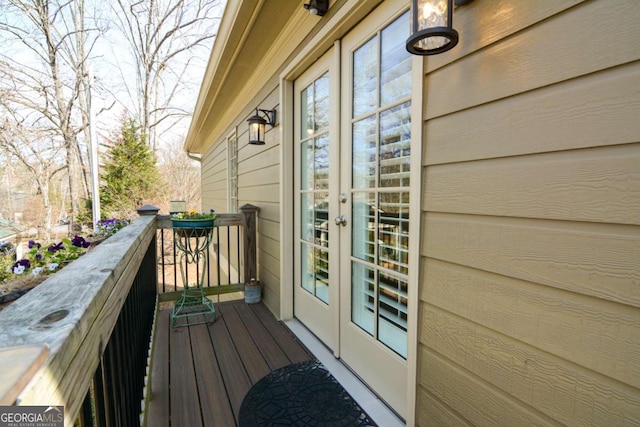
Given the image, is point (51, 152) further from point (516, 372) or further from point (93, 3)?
point (516, 372)

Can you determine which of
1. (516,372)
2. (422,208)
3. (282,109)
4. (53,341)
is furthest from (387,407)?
(282,109)

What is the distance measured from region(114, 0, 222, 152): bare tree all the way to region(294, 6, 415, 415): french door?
11012 mm

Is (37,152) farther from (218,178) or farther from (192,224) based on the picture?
(192,224)

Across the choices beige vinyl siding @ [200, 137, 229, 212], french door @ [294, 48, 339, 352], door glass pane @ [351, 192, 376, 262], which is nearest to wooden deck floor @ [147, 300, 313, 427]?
french door @ [294, 48, 339, 352]

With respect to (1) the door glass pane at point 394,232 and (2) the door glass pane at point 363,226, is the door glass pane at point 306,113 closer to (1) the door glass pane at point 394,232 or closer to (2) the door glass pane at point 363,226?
(2) the door glass pane at point 363,226

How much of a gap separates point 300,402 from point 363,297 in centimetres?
67

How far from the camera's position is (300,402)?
5.67ft

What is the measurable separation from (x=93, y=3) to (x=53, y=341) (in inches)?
547

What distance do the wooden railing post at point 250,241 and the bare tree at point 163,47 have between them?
33.6 ft

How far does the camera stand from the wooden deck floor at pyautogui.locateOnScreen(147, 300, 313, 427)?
168cm

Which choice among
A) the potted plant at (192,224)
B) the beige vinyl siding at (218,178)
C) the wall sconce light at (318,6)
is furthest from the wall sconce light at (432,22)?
the beige vinyl siding at (218,178)

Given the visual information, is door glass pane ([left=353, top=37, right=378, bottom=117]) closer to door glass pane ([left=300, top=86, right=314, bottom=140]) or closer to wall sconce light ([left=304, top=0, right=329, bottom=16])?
wall sconce light ([left=304, top=0, right=329, bottom=16])

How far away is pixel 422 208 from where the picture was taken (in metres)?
1.29

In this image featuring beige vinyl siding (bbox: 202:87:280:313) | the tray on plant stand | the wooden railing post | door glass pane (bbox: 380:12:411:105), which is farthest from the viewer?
the wooden railing post
